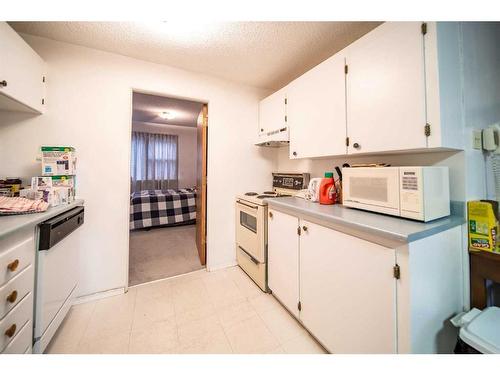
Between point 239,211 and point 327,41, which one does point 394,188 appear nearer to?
point 327,41

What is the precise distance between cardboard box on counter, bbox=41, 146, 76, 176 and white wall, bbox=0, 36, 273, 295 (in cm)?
23

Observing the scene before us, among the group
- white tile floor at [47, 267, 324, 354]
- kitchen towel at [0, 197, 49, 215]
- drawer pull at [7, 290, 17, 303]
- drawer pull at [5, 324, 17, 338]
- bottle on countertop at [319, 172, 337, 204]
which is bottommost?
white tile floor at [47, 267, 324, 354]

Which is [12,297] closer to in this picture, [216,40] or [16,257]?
[16,257]

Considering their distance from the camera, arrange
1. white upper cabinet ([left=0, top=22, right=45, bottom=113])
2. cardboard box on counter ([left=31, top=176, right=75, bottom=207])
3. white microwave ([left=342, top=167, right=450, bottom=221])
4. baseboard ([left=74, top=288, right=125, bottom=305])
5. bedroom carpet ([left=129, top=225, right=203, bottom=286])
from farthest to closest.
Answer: bedroom carpet ([left=129, top=225, right=203, bottom=286]) → baseboard ([left=74, top=288, right=125, bottom=305]) → cardboard box on counter ([left=31, top=176, right=75, bottom=207]) → white upper cabinet ([left=0, top=22, right=45, bottom=113]) → white microwave ([left=342, top=167, right=450, bottom=221])

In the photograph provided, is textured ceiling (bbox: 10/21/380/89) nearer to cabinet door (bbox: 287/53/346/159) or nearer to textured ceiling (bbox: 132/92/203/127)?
cabinet door (bbox: 287/53/346/159)

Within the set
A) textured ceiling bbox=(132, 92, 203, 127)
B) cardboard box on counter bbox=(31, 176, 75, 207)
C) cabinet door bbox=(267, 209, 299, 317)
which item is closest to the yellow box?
cabinet door bbox=(267, 209, 299, 317)

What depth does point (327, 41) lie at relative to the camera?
5.31ft

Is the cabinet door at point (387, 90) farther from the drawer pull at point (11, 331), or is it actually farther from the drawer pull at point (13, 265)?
the drawer pull at point (11, 331)

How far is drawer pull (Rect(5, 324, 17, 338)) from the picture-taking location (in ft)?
2.71

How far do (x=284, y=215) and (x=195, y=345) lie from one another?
105 cm

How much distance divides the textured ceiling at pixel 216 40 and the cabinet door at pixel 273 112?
0.98 ft

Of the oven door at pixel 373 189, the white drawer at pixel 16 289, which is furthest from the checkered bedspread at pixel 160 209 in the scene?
the oven door at pixel 373 189
